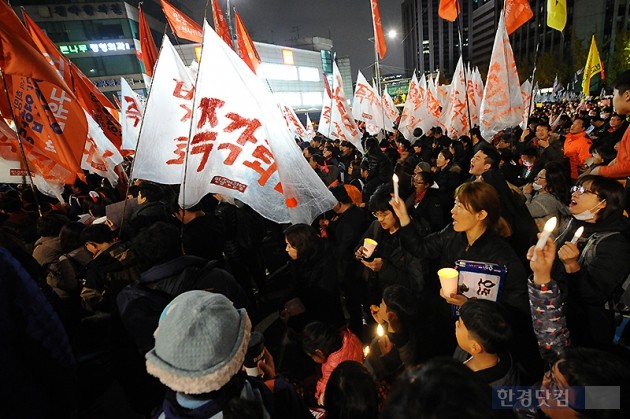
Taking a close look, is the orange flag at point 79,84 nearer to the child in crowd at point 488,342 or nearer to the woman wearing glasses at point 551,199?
the child in crowd at point 488,342

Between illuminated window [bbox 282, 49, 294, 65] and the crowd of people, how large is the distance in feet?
176

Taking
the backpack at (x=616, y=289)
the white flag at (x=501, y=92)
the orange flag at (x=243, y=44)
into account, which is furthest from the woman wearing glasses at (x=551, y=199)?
the orange flag at (x=243, y=44)

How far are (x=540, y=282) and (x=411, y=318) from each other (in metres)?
0.90

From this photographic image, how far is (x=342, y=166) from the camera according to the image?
9047 mm

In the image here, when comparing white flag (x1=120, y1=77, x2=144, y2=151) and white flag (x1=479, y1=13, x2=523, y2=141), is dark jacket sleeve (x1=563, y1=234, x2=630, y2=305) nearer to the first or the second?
white flag (x1=479, y1=13, x2=523, y2=141)

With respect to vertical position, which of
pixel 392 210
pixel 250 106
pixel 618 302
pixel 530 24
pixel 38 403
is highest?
pixel 530 24

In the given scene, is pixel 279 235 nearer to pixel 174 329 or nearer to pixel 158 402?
pixel 158 402

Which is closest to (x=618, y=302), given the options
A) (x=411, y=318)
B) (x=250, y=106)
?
(x=411, y=318)

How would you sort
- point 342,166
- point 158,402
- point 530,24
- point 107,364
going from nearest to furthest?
point 158,402 → point 107,364 → point 342,166 → point 530,24

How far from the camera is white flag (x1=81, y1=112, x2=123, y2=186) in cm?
627

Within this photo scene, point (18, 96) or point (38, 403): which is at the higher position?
point (18, 96)

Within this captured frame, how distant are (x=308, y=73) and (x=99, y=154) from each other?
56.0 m

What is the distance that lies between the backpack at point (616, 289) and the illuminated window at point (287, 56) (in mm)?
55680

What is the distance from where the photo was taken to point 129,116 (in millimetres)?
8180
